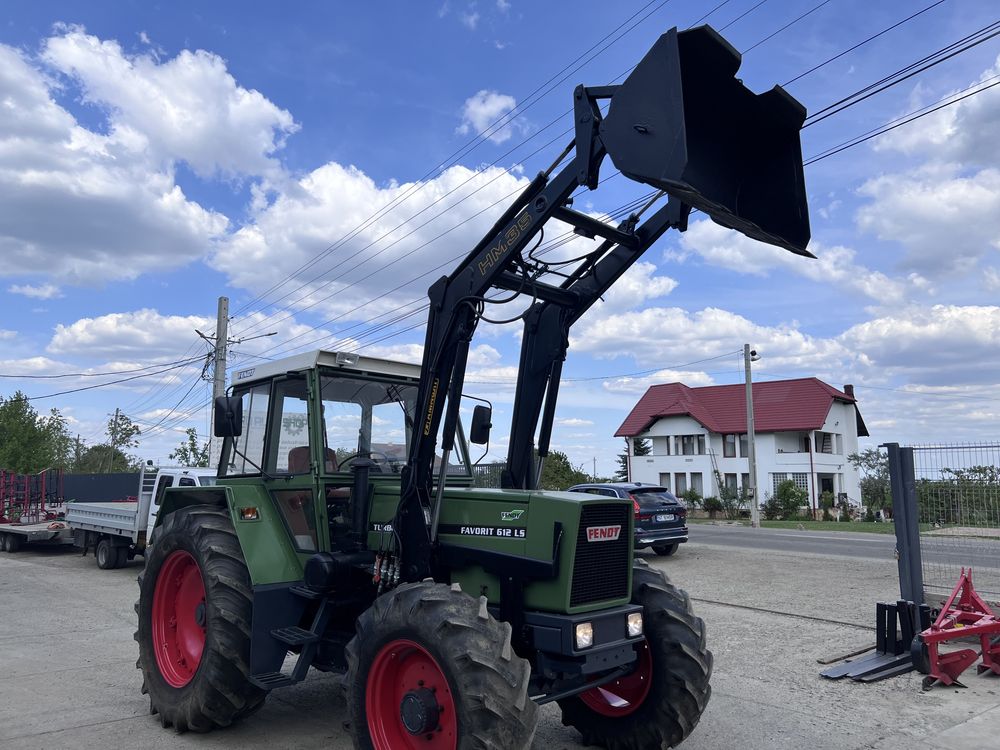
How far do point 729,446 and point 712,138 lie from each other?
→ 48660 mm

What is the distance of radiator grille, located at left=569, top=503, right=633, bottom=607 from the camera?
15.0 ft

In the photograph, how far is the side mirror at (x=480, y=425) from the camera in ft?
17.7

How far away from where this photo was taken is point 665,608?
4996 mm

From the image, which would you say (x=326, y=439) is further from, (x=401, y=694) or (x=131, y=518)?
(x=131, y=518)

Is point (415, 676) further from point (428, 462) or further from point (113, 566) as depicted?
point (113, 566)

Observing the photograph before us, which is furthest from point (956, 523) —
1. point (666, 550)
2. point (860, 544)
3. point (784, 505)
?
point (784, 505)

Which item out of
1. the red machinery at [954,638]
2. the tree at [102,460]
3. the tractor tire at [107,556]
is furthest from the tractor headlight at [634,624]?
the tree at [102,460]

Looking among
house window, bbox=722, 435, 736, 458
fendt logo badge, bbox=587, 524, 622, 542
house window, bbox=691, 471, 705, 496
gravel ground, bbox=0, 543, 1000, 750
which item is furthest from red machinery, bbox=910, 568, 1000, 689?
house window, bbox=691, 471, 705, 496

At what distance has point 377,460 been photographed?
588 cm

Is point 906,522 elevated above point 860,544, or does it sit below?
above

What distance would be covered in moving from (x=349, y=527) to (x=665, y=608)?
86.7 inches

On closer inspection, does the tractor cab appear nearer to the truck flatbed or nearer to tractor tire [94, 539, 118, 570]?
the truck flatbed

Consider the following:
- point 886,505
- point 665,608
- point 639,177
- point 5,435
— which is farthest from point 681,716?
point 5,435

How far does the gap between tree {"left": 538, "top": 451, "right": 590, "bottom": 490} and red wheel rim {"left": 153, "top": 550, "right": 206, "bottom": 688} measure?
2907 cm
